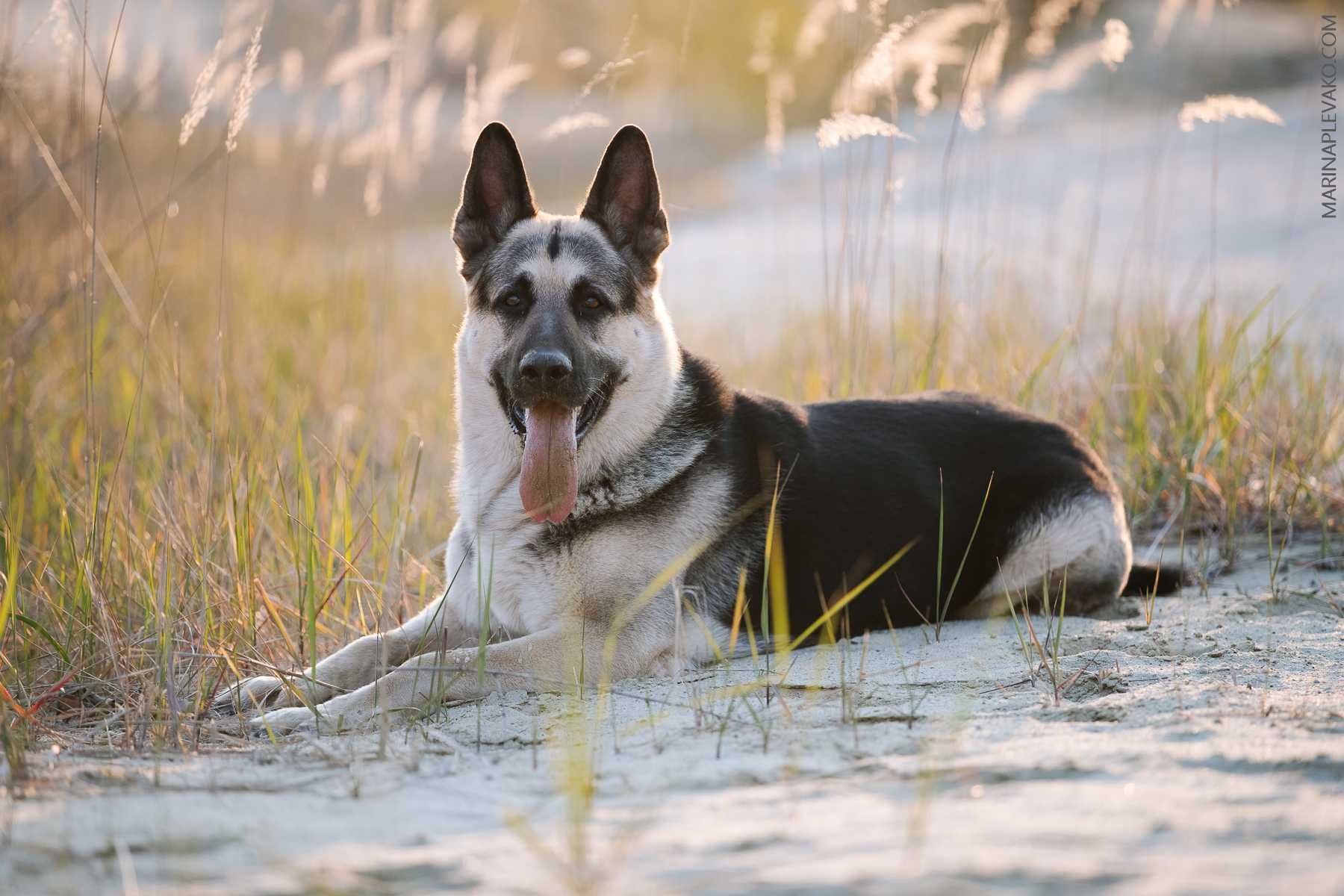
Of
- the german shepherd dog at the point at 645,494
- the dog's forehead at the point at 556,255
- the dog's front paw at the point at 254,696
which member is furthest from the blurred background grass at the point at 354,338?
the dog's forehead at the point at 556,255

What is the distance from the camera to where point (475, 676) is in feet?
11.3

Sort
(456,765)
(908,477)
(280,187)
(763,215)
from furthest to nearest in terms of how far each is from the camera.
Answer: (763,215) → (280,187) → (908,477) → (456,765)

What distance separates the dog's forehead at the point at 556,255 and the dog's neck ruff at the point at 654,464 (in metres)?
0.50

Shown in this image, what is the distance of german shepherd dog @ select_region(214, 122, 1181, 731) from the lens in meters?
3.71

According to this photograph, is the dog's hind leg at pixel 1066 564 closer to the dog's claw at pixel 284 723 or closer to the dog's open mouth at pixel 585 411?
the dog's open mouth at pixel 585 411

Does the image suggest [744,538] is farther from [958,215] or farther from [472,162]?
[958,215]

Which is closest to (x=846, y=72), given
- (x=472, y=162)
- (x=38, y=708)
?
(x=472, y=162)

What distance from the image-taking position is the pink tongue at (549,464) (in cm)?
376

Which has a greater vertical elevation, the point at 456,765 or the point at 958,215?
the point at 958,215

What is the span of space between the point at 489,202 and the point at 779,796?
9.09 feet

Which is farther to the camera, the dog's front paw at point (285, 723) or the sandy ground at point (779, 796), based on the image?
the dog's front paw at point (285, 723)

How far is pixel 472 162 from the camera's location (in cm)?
416

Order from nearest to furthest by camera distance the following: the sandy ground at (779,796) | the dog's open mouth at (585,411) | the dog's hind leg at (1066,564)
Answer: the sandy ground at (779,796)
the dog's open mouth at (585,411)
the dog's hind leg at (1066,564)

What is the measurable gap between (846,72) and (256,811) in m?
4.91
